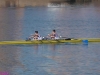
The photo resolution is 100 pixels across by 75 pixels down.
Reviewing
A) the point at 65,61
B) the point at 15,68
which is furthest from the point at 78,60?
the point at 15,68

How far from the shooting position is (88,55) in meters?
25.9

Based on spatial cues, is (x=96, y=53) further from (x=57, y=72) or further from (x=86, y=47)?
(x=57, y=72)

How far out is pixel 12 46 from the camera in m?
28.0

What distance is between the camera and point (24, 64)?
22.7 meters

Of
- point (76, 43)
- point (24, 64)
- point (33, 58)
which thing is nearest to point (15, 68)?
point (24, 64)

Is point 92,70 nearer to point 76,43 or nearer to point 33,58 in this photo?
point 33,58

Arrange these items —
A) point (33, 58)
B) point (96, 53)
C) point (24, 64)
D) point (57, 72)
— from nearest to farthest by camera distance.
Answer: point (57, 72) → point (24, 64) → point (33, 58) → point (96, 53)

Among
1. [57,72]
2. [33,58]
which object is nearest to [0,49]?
[33,58]

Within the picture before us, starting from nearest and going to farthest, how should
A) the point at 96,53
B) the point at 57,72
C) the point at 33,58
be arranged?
1. the point at 57,72
2. the point at 33,58
3. the point at 96,53

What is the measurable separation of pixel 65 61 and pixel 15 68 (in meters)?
3.49

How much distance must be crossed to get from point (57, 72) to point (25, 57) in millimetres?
4565

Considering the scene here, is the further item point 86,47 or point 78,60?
point 86,47

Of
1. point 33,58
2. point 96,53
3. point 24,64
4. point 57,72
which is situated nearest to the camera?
point 57,72

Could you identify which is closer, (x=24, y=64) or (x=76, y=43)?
(x=24, y=64)
